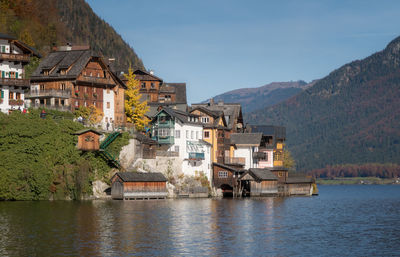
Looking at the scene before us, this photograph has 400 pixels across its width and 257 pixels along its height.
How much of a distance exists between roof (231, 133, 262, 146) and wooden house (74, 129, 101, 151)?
39.8 m

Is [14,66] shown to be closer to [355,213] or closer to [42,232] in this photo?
[42,232]

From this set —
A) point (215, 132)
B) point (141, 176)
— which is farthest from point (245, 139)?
point (141, 176)

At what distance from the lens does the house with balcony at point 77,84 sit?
108125mm

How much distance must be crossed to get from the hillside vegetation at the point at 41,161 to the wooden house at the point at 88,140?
0.86 m

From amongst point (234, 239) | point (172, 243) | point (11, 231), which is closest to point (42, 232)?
point (11, 231)

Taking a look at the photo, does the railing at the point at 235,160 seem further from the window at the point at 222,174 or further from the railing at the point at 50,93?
the railing at the point at 50,93

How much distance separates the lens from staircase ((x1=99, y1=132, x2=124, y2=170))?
99.5 meters

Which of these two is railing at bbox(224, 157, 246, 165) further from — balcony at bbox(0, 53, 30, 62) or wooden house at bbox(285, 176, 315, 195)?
balcony at bbox(0, 53, 30, 62)

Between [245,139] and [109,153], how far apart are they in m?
39.4

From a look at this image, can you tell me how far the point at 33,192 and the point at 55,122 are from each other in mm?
12018

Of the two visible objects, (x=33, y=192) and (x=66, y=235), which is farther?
(x=33, y=192)

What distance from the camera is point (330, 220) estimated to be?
80.7 metres

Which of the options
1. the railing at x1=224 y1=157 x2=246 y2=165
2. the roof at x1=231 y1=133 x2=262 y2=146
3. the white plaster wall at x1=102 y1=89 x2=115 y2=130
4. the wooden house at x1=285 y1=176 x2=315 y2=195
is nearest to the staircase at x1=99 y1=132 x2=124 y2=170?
the white plaster wall at x1=102 y1=89 x2=115 y2=130

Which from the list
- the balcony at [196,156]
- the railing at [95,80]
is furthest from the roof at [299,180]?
the railing at [95,80]
